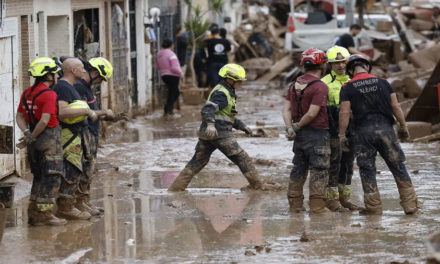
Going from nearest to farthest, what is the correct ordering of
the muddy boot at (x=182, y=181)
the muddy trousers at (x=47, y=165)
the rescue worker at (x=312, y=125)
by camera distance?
1. the muddy trousers at (x=47, y=165)
2. the rescue worker at (x=312, y=125)
3. the muddy boot at (x=182, y=181)

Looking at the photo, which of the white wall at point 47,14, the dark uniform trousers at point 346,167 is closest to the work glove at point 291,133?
the dark uniform trousers at point 346,167

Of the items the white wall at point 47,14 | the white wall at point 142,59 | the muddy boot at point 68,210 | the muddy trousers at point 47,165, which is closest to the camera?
the muddy trousers at point 47,165

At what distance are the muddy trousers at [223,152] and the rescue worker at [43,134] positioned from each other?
273cm

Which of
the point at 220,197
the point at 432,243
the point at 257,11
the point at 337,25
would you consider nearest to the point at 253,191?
the point at 220,197

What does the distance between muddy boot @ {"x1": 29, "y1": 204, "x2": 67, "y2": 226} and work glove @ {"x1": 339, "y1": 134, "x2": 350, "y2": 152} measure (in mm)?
3061

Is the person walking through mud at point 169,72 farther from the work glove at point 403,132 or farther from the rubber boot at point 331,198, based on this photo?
the work glove at point 403,132

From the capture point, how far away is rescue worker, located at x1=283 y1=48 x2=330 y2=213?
10.9m

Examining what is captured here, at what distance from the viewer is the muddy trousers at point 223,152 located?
12.5 metres

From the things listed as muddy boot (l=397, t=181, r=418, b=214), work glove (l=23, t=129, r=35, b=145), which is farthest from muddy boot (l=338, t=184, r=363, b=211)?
work glove (l=23, t=129, r=35, b=145)

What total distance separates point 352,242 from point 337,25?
22813mm

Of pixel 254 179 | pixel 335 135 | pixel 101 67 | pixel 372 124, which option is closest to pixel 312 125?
pixel 335 135

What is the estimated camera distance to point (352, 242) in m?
9.46

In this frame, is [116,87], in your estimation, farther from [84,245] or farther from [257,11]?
[257,11]

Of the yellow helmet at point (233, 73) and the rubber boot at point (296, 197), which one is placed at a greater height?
the yellow helmet at point (233, 73)
